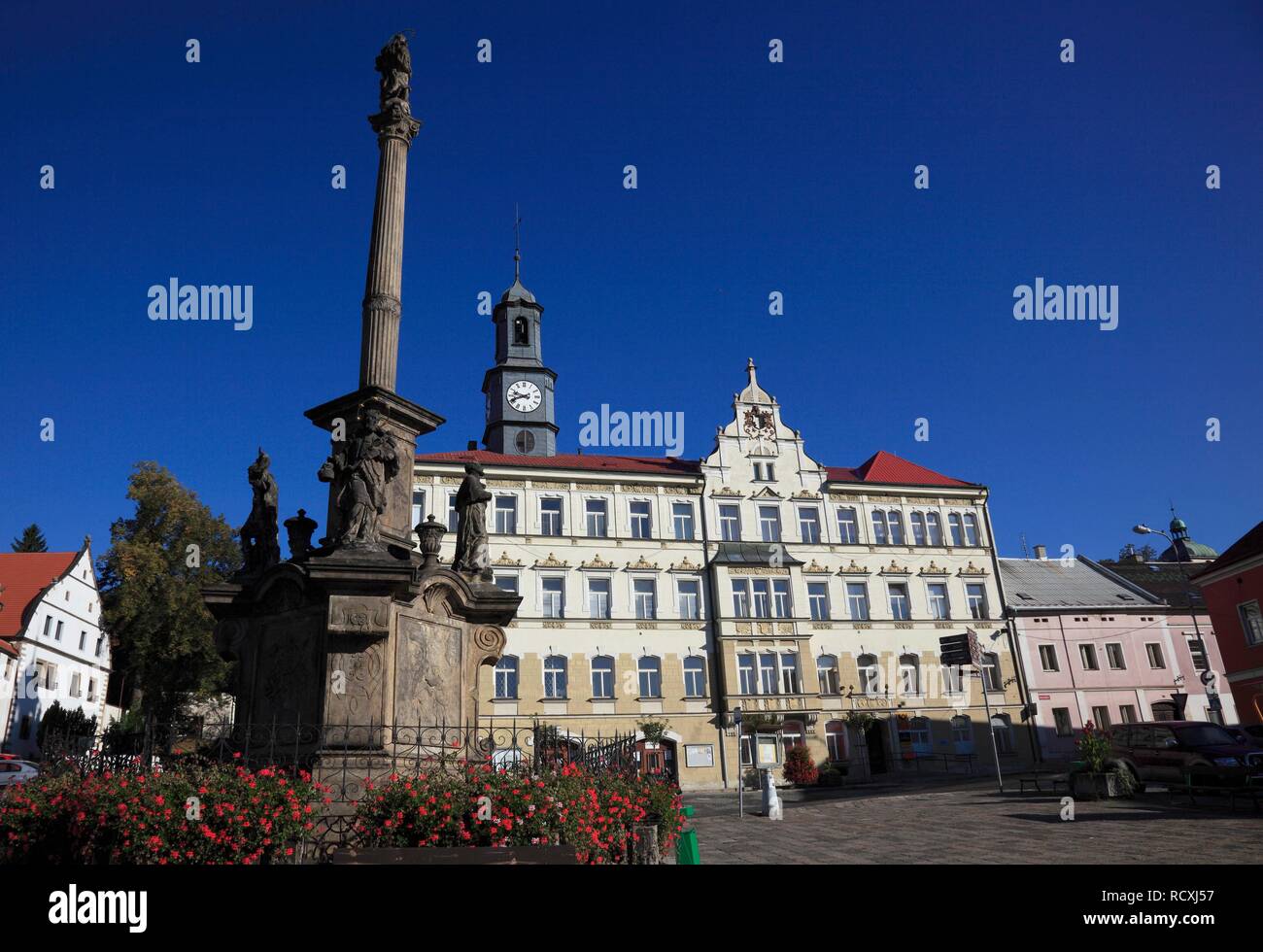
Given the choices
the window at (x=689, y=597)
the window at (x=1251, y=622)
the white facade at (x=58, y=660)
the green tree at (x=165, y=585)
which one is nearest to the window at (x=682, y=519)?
the window at (x=689, y=597)

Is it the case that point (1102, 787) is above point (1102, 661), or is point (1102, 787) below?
below

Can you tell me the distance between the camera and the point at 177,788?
6758mm

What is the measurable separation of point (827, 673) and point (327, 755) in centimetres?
3111

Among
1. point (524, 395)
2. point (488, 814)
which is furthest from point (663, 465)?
point (488, 814)

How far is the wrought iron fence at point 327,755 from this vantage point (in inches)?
A: 316

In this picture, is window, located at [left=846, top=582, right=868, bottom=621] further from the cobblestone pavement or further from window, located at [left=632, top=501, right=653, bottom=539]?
the cobblestone pavement

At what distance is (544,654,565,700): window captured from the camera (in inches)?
1339

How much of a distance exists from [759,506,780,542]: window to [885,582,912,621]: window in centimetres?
583

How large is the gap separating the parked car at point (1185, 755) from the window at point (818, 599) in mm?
16976

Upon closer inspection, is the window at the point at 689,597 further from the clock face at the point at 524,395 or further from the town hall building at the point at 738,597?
the clock face at the point at 524,395

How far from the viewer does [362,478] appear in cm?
985

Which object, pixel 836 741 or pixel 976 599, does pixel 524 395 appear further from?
pixel 976 599
